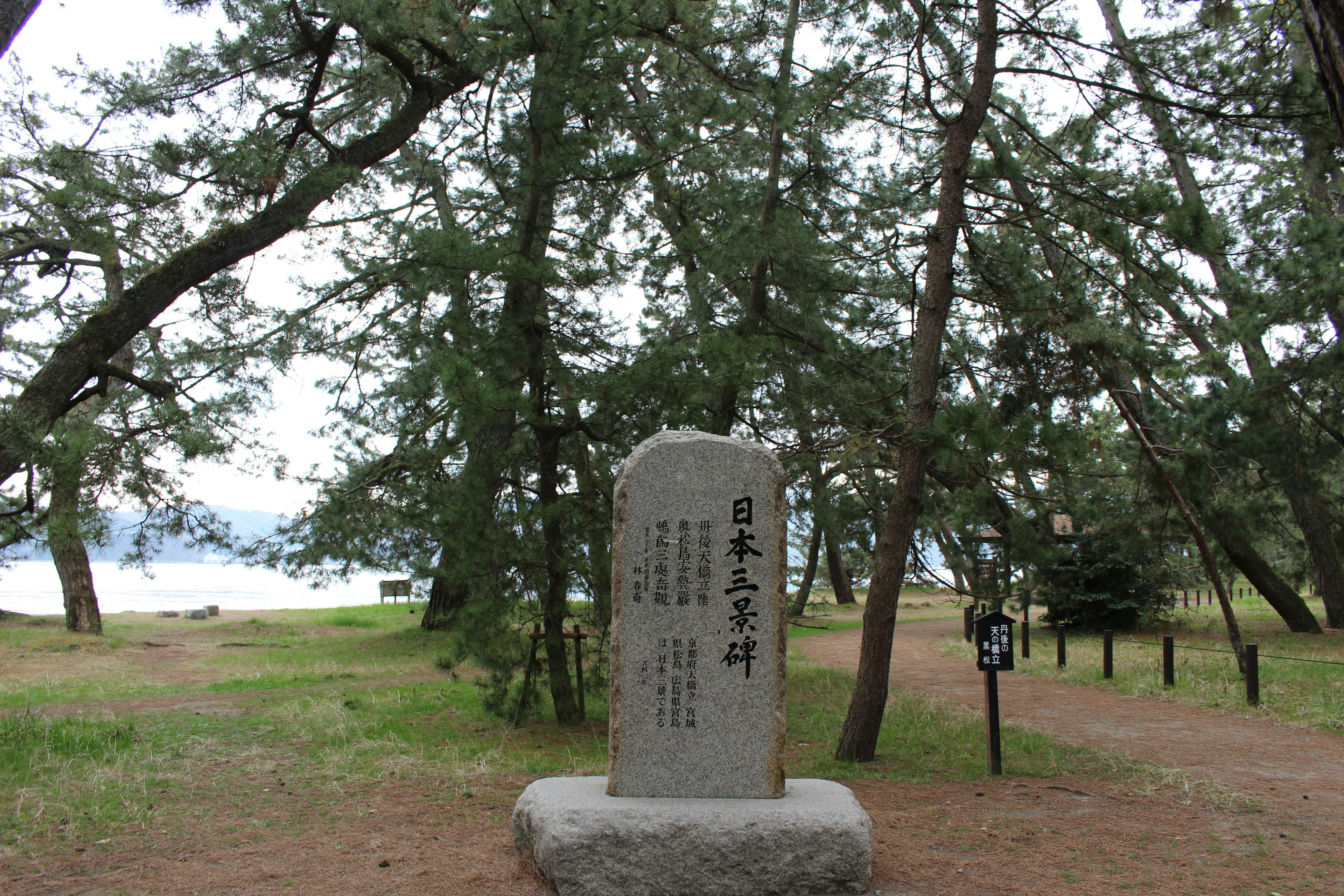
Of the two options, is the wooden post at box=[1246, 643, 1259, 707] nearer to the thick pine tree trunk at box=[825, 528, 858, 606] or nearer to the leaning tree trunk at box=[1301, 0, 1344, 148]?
the leaning tree trunk at box=[1301, 0, 1344, 148]

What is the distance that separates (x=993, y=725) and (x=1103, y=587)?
11.4 meters

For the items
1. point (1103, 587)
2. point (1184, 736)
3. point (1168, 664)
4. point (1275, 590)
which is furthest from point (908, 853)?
point (1275, 590)

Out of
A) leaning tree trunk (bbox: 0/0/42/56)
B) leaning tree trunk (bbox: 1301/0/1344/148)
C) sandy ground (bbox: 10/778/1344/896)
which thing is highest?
leaning tree trunk (bbox: 0/0/42/56)

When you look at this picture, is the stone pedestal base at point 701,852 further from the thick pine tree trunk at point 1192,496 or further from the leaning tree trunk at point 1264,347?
the thick pine tree trunk at point 1192,496

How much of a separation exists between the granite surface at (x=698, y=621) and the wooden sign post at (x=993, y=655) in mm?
2287

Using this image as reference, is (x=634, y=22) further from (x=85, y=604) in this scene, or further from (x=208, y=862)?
(x=85, y=604)

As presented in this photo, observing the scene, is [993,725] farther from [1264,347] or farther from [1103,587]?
[1103,587]

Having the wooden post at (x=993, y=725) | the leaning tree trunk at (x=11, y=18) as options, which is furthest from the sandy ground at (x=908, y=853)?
the leaning tree trunk at (x=11, y=18)

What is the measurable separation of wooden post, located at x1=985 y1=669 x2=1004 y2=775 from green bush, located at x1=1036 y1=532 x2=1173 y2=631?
9.95 meters

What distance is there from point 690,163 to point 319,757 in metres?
7.36

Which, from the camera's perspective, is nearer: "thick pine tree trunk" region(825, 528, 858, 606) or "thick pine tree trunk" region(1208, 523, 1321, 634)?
"thick pine tree trunk" region(1208, 523, 1321, 634)

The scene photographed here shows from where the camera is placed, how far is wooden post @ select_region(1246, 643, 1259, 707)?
8812 mm

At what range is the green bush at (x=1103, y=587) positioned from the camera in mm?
15805

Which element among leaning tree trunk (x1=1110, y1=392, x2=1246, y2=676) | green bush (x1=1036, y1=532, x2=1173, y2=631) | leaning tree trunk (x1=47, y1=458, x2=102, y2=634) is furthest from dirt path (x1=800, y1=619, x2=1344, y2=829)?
leaning tree trunk (x1=47, y1=458, x2=102, y2=634)
